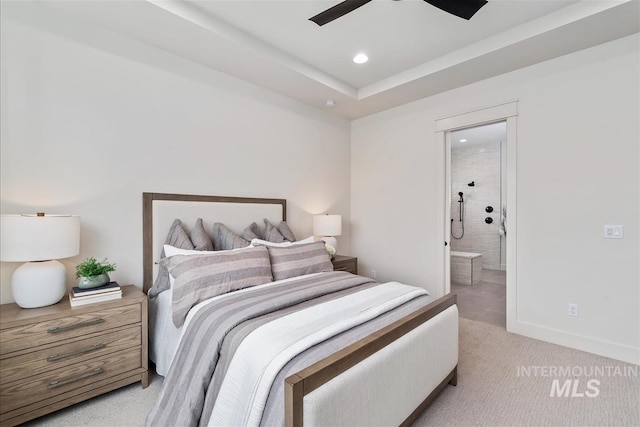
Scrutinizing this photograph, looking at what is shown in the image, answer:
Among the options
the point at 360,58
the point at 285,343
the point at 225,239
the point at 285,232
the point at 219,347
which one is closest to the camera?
the point at 285,343

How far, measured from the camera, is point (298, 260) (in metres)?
2.63

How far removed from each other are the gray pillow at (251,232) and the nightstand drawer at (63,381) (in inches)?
49.6

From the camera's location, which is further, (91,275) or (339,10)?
(91,275)

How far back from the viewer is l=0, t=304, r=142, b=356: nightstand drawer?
5.22ft

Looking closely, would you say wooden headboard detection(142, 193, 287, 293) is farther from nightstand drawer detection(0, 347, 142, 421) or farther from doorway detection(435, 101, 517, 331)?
doorway detection(435, 101, 517, 331)

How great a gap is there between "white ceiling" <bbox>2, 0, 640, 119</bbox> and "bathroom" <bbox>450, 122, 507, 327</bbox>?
232 cm

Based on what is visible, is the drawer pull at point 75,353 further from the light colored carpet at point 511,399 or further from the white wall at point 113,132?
the white wall at point 113,132

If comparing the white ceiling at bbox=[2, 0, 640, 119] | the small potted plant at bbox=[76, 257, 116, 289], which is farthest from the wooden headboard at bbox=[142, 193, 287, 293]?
the white ceiling at bbox=[2, 0, 640, 119]

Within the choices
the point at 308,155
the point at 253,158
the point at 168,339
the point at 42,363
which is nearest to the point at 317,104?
the point at 308,155

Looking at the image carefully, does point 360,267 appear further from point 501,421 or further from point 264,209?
point 501,421

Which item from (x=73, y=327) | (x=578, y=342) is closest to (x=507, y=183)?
(x=578, y=342)

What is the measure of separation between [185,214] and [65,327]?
118 centimetres

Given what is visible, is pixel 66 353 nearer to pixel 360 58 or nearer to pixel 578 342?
pixel 360 58

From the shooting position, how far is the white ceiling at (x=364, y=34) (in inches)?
85.4
